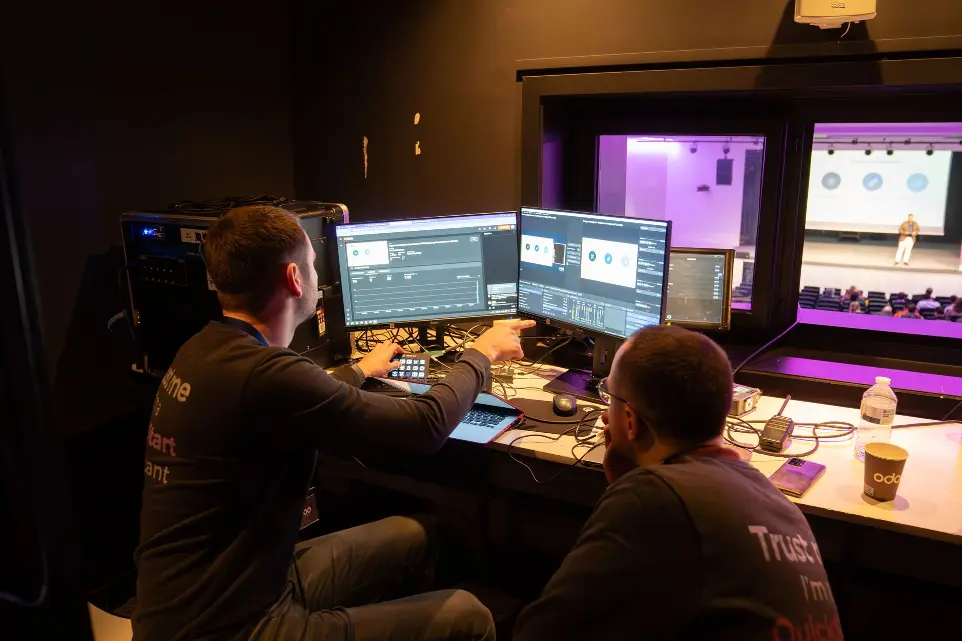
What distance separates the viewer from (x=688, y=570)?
97 cm

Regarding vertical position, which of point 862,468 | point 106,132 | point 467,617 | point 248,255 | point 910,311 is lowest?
point 467,617

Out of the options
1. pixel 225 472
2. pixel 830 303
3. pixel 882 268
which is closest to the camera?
pixel 225 472

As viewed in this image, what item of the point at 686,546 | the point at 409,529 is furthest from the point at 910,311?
the point at 686,546

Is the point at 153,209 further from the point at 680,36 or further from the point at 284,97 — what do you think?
the point at 680,36

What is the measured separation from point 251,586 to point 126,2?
2026 mm

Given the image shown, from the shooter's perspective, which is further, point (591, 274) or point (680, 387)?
point (591, 274)

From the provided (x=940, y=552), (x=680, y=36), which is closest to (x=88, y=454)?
(x=680, y=36)

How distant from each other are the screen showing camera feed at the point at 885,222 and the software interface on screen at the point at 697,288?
45cm

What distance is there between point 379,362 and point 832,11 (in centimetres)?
157

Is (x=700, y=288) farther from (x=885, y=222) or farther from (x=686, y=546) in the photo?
(x=885, y=222)

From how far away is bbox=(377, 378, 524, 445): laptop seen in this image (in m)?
2.05

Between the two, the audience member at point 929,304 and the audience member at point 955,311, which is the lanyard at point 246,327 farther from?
the audience member at point 929,304

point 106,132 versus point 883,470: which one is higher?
point 106,132

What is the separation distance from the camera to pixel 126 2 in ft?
8.20
